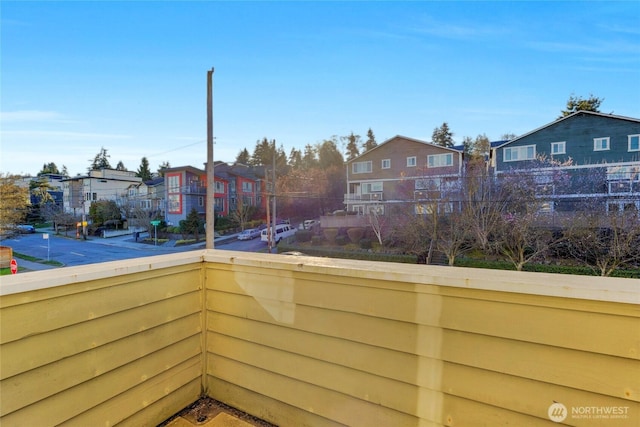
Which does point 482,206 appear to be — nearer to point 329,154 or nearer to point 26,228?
point 26,228

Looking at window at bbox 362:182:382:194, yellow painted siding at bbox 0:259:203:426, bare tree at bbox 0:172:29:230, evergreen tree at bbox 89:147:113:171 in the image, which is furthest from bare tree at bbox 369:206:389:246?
evergreen tree at bbox 89:147:113:171

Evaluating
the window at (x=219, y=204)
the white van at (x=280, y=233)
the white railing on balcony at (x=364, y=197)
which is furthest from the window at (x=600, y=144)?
the window at (x=219, y=204)

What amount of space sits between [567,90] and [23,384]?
29.9 metres

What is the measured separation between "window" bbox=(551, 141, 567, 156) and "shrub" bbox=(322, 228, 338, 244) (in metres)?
12.7

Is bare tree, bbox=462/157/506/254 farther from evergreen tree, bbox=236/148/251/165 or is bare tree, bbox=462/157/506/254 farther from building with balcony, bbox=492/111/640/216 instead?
evergreen tree, bbox=236/148/251/165

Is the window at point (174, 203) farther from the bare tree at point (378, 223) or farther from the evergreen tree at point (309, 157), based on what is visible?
the evergreen tree at point (309, 157)

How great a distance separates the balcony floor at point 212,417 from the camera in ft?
4.83

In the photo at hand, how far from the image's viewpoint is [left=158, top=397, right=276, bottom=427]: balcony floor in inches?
58.0

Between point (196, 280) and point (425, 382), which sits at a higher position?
point (196, 280)

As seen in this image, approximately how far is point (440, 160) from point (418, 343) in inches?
762

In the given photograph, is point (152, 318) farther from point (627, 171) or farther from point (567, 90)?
point (567, 90)

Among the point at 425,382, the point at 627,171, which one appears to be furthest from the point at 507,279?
the point at 627,171

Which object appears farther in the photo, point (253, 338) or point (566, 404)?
point (253, 338)

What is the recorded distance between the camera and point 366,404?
1205mm
